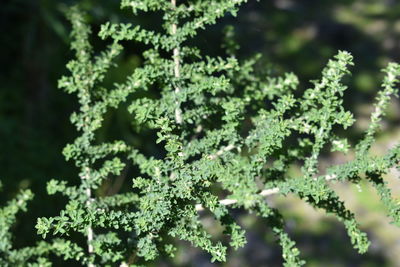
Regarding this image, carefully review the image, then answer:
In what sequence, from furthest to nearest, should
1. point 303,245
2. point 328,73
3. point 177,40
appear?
1. point 303,245
2. point 177,40
3. point 328,73

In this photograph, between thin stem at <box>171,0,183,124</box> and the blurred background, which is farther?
the blurred background

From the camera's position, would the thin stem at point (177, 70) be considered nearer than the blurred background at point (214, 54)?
Yes

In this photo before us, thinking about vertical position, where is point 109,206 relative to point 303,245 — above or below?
below

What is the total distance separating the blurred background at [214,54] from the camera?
4.45 metres

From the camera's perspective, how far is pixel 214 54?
4.67 m

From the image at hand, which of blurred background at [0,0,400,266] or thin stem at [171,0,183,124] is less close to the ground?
blurred background at [0,0,400,266]

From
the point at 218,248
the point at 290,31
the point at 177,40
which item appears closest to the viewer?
the point at 218,248

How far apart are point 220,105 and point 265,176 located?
29 centimetres

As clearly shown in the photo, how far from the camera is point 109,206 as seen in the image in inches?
84.7

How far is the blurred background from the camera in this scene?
14.6ft

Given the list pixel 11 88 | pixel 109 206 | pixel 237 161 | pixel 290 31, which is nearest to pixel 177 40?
pixel 237 161

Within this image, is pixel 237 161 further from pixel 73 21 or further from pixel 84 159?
pixel 73 21

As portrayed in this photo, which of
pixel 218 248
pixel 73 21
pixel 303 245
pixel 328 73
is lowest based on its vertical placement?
pixel 218 248

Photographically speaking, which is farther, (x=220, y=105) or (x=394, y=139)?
(x=394, y=139)
